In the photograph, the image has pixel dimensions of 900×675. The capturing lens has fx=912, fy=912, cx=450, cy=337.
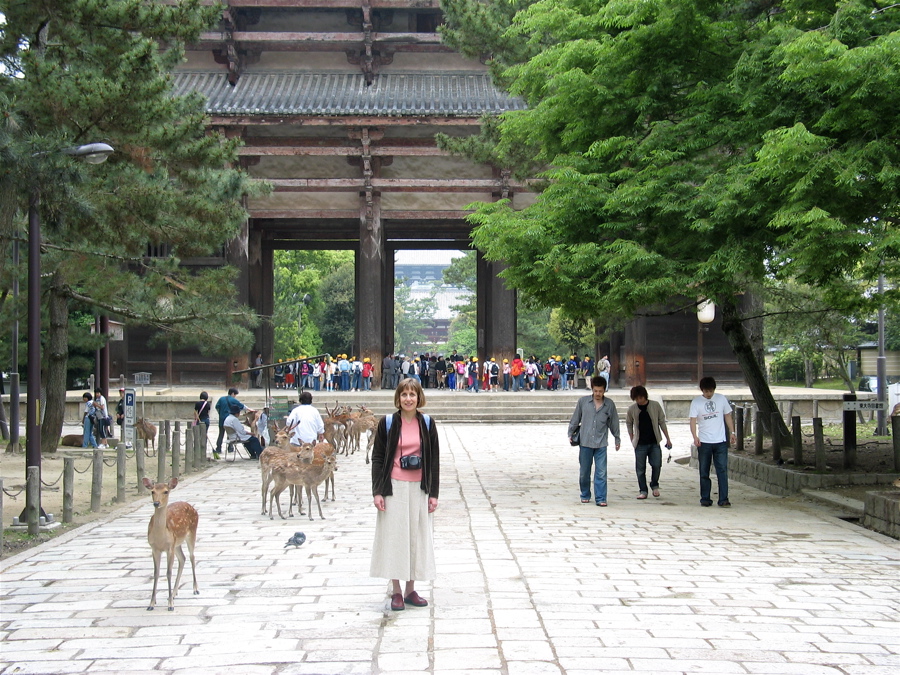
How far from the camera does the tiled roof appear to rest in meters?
27.6

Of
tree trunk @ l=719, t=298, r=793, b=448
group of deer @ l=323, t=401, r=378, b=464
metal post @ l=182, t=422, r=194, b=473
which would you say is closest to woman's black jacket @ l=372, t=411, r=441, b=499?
tree trunk @ l=719, t=298, r=793, b=448

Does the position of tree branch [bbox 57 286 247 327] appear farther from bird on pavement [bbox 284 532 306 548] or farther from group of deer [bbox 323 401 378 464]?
bird on pavement [bbox 284 532 306 548]

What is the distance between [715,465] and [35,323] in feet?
24.9

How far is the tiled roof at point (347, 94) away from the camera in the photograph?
27.6m

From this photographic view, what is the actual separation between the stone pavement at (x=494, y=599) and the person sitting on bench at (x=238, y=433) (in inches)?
232

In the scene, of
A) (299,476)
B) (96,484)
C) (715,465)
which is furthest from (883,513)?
(96,484)

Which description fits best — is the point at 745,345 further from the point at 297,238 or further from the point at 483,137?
the point at 297,238

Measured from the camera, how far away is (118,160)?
1226 centimetres

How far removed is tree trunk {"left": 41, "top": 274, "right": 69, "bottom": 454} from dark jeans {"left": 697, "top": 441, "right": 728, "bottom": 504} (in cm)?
1199

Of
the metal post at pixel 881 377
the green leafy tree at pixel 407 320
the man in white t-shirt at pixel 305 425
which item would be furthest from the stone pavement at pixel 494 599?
the green leafy tree at pixel 407 320

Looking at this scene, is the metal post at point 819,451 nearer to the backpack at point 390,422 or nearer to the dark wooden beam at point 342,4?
the backpack at point 390,422

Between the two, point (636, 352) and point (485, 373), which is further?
point (636, 352)

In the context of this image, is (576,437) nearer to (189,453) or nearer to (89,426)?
(189,453)

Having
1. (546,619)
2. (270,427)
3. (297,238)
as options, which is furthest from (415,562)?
(297,238)
